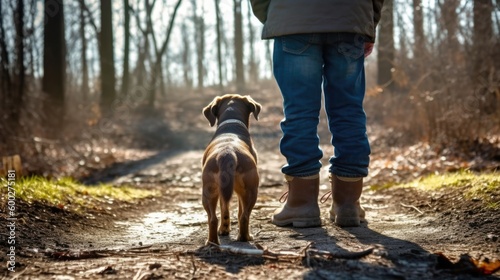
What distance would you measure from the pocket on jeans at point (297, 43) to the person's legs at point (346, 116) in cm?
18

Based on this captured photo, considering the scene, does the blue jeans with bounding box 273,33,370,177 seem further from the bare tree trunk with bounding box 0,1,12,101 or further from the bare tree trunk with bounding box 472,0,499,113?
the bare tree trunk with bounding box 0,1,12,101

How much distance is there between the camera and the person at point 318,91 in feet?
14.0

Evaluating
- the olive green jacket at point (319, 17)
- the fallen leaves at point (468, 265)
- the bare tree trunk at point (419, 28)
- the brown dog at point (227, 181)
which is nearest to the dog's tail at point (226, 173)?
the brown dog at point (227, 181)

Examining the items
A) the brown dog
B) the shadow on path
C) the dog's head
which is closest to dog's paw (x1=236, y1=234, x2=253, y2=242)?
the brown dog

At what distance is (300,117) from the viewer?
4.39m

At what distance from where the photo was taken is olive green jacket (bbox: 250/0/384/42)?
4230 mm

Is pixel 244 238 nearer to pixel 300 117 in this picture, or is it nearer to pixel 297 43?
pixel 300 117

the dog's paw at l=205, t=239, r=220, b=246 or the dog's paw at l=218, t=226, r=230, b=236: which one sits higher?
→ the dog's paw at l=205, t=239, r=220, b=246

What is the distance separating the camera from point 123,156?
13.2 meters

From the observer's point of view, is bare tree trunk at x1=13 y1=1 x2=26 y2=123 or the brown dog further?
bare tree trunk at x1=13 y1=1 x2=26 y2=123

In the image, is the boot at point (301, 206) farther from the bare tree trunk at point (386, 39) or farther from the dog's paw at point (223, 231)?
the bare tree trunk at point (386, 39)

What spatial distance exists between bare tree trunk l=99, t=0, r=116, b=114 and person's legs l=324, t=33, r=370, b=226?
17.4m

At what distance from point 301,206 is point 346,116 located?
785 millimetres

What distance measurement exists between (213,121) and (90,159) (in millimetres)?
6710
